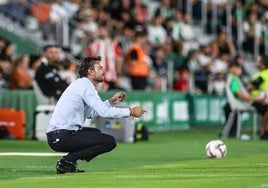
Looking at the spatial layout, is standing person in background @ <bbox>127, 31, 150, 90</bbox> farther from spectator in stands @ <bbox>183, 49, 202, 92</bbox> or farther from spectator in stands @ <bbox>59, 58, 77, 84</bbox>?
spectator in stands @ <bbox>183, 49, 202, 92</bbox>

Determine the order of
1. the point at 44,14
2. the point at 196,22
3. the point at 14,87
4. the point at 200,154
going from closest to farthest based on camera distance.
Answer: the point at 200,154, the point at 14,87, the point at 44,14, the point at 196,22

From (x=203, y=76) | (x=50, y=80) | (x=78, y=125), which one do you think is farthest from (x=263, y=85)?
(x=78, y=125)

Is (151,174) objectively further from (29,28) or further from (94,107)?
(29,28)

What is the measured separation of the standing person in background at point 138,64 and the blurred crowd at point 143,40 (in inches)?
0.8

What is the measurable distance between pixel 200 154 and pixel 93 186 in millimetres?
7042

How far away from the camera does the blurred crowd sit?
27.8 m

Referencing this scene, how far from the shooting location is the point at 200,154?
60.1 feet

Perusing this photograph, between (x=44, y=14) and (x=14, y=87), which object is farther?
(x=44, y=14)

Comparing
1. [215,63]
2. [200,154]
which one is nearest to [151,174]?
[200,154]

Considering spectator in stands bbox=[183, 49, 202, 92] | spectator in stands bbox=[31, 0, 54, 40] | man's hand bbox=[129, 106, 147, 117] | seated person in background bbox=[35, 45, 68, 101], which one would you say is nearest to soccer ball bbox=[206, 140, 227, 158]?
man's hand bbox=[129, 106, 147, 117]

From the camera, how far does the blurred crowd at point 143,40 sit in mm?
27812

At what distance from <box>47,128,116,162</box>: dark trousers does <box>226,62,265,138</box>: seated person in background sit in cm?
1045

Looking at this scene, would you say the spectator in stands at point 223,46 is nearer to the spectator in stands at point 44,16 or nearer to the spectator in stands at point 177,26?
the spectator in stands at point 177,26

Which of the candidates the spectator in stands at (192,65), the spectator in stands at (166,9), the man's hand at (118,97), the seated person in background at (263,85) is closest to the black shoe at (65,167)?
the man's hand at (118,97)
